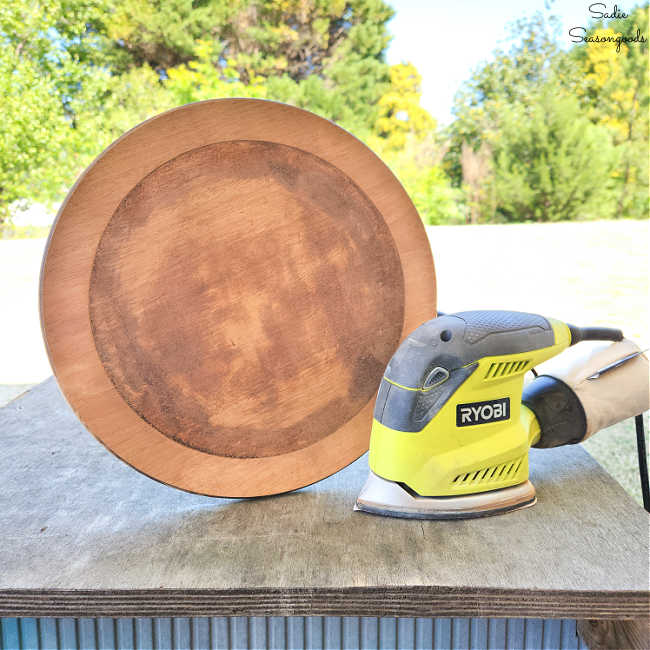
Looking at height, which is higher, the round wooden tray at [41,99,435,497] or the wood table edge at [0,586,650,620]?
the round wooden tray at [41,99,435,497]

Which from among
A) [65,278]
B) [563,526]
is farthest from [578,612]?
[65,278]

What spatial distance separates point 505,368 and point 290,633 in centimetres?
43

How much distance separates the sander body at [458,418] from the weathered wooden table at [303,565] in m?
0.03

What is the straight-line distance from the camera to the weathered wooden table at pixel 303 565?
0.69m

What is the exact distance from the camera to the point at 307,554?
75 centimetres

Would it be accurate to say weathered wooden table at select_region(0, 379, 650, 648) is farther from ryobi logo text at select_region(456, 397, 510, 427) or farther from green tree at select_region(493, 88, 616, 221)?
green tree at select_region(493, 88, 616, 221)

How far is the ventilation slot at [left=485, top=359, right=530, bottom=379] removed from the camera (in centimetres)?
84

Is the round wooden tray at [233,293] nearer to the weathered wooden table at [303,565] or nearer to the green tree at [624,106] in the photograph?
the weathered wooden table at [303,565]

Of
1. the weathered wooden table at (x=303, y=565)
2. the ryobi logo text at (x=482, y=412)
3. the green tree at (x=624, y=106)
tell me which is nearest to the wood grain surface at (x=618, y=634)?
the weathered wooden table at (x=303, y=565)

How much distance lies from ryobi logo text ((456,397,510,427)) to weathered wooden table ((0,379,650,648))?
121 mm

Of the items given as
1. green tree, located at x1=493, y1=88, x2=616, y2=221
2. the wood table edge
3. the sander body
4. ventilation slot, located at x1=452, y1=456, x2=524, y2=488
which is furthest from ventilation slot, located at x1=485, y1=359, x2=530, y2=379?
green tree, located at x1=493, y1=88, x2=616, y2=221

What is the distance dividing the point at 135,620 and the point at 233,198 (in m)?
0.55

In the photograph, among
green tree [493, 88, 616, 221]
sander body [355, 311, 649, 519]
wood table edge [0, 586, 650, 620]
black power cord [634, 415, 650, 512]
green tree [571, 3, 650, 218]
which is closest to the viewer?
wood table edge [0, 586, 650, 620]

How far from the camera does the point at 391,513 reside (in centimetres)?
83
